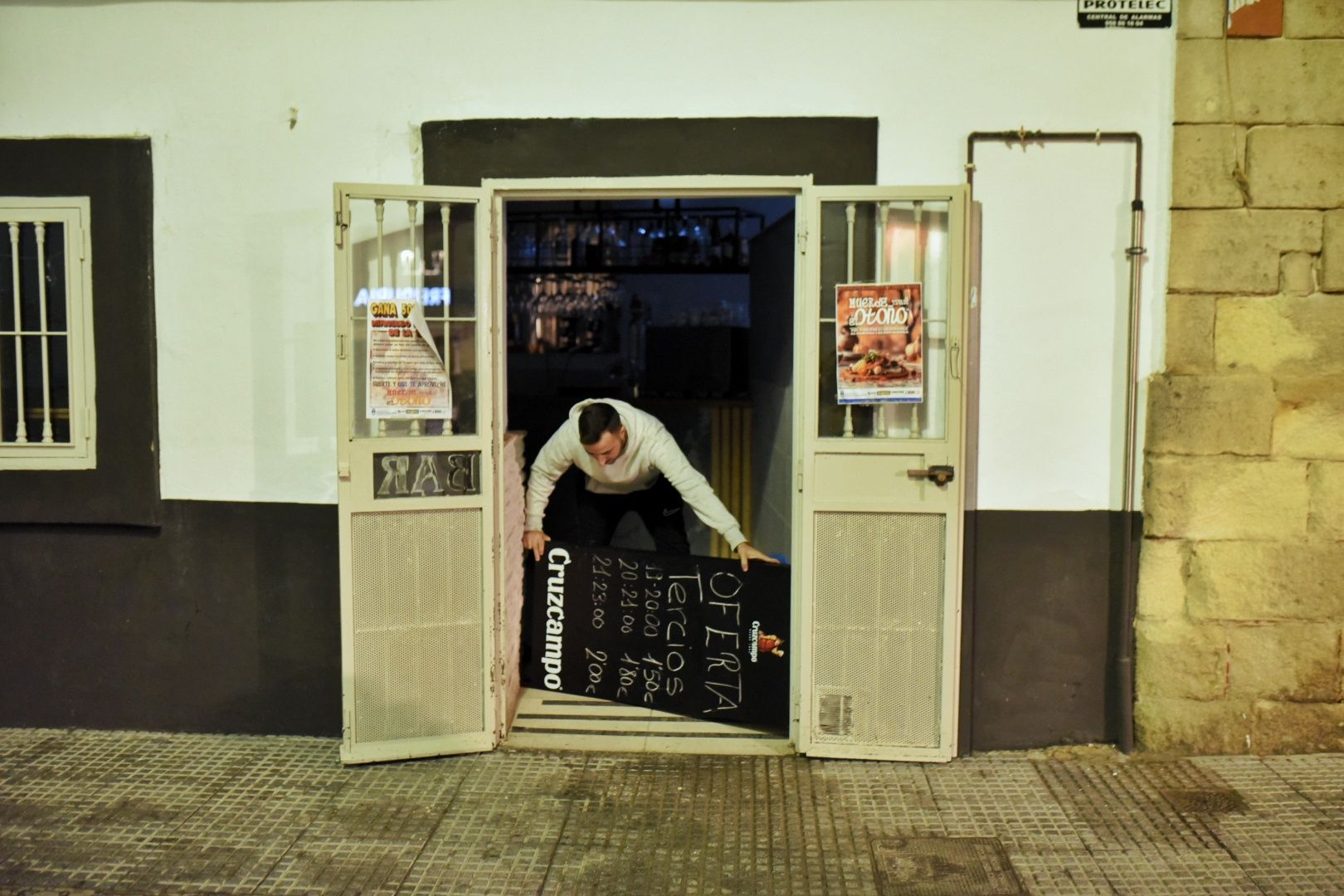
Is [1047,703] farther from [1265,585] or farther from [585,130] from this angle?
[585,130]

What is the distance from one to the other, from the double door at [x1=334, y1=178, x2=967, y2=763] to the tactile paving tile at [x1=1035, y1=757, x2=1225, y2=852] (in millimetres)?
552

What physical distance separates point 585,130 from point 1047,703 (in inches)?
134

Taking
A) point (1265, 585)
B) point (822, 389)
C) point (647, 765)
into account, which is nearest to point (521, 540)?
point (647, 765)

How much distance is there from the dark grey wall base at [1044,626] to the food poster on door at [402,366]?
2.51 m

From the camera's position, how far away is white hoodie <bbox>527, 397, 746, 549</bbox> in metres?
5.84

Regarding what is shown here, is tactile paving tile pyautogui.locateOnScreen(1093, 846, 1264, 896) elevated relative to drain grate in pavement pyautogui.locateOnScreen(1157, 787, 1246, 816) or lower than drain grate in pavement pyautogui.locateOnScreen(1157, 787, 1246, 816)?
lower

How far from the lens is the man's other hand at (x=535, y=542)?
5.89 metres

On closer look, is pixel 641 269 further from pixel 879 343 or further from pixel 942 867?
pixel 942 867

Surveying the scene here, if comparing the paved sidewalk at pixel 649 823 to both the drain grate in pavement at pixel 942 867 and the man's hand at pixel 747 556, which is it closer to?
the drain grate in pavement at pixel 942 867

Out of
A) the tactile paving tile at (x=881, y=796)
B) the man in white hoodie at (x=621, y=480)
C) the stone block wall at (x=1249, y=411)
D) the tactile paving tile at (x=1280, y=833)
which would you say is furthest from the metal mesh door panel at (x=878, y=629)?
the tactile paving tile at (x=1280, y=833)

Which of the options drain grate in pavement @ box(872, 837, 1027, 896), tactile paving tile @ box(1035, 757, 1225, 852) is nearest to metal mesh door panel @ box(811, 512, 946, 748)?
tactile paving tile @ box(1035, 757, 1225, 852)

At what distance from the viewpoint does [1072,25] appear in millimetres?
5051

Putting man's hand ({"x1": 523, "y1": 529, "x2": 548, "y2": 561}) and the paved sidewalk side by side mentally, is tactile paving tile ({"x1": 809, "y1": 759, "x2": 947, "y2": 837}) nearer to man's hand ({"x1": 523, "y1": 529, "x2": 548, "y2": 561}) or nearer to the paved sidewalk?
the paved sidewalk

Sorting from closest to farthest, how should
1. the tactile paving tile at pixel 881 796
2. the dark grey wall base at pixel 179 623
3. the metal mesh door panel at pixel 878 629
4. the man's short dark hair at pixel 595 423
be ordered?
1. the tactile paving tile at pixel 881 796
2. the metal mesh door panel at pixel 878 629
3. the dark grey wall base at pixel 179 623
4. the man's short dark hair at pixel 595 423
